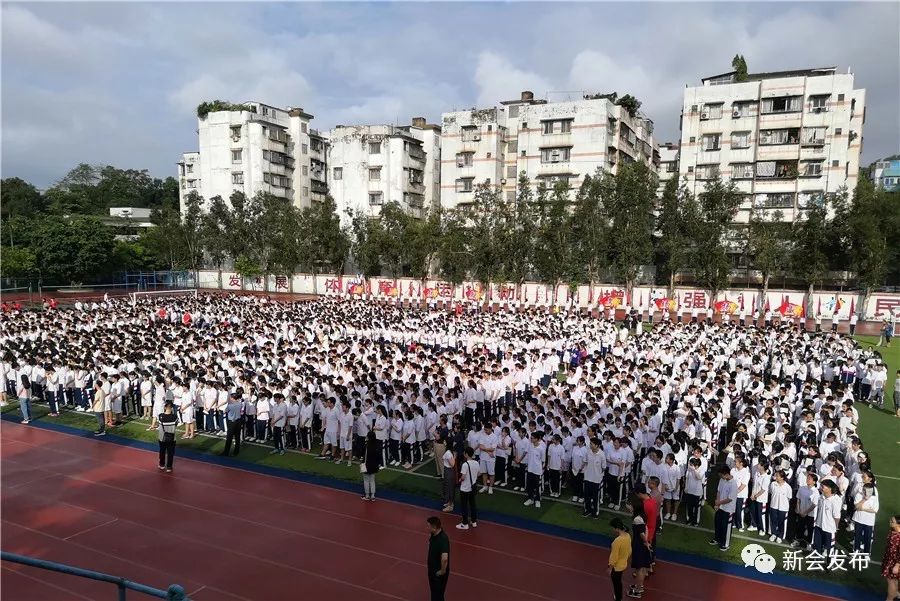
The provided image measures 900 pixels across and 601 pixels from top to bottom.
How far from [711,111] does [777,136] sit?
4286mm

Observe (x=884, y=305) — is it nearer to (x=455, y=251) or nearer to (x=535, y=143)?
(x=455, y=251)

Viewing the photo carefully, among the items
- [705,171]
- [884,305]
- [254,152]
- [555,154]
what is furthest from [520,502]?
[254,152]

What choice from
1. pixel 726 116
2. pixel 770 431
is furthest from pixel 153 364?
pixel 726 116

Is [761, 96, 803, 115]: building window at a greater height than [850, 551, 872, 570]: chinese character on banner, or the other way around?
[761, 96, 803, 115]: building window

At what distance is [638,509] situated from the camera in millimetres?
6730

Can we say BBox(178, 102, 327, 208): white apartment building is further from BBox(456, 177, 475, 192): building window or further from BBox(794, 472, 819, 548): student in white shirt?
BBox(794, 472, 819, 548): student in white shirt

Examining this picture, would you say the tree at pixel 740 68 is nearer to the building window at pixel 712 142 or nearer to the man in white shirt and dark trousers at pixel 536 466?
the building window at pixel 712 142

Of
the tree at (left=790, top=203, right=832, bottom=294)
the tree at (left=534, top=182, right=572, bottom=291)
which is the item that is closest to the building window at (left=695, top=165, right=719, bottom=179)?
the tree at (left=790, top=203, right=832, bottom=294)

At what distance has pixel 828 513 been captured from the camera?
745 cm

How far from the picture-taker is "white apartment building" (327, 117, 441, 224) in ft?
156

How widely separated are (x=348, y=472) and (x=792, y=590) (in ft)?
23.3

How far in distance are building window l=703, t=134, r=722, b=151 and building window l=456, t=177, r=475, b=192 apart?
16346 mm

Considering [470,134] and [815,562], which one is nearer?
[815,562]

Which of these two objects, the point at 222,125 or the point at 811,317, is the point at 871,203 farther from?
the point at 222,125
